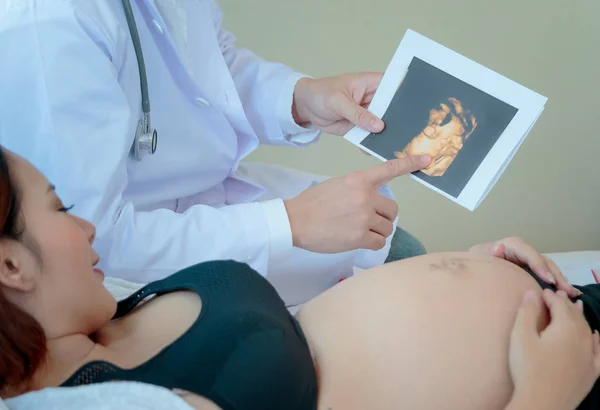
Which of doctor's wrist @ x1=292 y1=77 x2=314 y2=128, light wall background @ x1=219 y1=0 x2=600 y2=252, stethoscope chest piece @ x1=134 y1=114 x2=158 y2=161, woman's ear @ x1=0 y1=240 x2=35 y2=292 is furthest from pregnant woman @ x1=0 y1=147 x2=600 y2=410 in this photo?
light wall background @ x1=219 y1=0 x2=600 y2=252

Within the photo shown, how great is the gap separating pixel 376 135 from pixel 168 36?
38 centimetres

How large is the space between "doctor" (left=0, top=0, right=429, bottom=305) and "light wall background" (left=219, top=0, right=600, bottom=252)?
1.31ft

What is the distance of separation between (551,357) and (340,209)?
0.37 m

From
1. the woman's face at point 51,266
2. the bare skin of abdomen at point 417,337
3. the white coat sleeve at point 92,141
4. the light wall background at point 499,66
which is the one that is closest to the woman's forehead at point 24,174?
the woman's face at point 51,266

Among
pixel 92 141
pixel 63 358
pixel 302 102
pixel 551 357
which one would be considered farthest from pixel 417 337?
pixel 302 102

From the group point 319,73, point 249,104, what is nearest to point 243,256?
point 249,104

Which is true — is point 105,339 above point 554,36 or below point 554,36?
below

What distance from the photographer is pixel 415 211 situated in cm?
173

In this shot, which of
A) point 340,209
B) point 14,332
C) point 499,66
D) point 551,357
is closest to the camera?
point 14,332

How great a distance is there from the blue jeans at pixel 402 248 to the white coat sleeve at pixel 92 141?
13.9 inches

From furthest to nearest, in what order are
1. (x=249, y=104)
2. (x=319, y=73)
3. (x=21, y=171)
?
(x=319, y=73), (x=249, y=104), (x=21, y=171)

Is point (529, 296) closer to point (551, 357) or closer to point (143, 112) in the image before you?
point (551, 357)

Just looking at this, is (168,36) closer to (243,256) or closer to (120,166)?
(120,166)

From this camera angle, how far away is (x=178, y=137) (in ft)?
3.26
